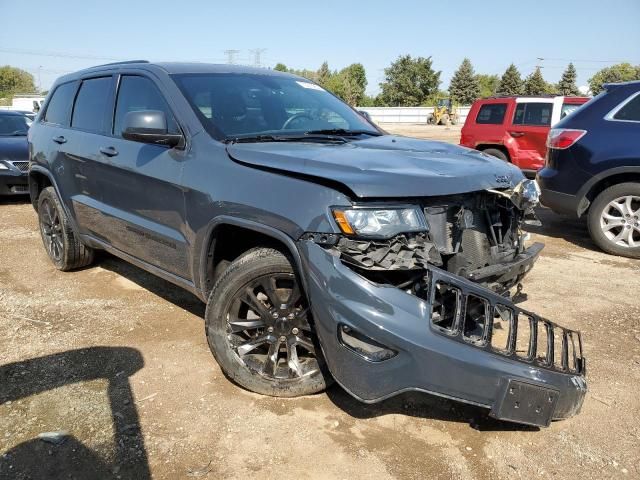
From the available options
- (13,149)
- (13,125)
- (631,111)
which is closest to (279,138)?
(631,111)

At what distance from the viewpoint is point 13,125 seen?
1023 centimetres

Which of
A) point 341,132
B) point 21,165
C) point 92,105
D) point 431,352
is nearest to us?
point 431,352

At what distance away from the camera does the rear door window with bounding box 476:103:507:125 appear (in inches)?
423

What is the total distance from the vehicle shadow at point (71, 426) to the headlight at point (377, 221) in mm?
1436

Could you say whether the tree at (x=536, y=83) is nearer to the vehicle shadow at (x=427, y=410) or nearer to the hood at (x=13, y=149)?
the hood at (x=13, y=149)

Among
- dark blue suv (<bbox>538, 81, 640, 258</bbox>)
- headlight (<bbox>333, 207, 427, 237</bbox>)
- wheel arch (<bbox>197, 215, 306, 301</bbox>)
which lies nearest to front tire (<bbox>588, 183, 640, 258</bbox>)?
dark blue suv (<bbox>538, 81, 640, 258</bbox>)

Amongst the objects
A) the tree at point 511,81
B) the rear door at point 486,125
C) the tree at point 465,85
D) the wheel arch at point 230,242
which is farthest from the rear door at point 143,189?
the tree at point 511,81

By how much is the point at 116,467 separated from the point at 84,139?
2787mm

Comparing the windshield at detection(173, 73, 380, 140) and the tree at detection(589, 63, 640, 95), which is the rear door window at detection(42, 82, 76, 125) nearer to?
the windshield at detection(173, 73, 380, 140)

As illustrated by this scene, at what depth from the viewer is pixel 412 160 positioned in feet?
9.01

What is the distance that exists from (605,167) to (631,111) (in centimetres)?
66

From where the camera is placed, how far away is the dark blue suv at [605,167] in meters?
5.63

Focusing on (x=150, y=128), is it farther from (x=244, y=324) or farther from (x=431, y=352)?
(x=431, y=352)

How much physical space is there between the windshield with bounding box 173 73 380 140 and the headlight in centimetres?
110
